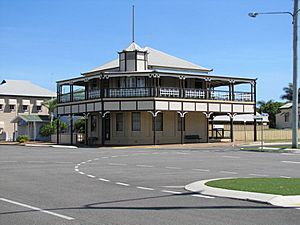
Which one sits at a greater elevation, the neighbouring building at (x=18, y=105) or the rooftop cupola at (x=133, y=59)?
the rooftop cupola at (x=133, y=59)

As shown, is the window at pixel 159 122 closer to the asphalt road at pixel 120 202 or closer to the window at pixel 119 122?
the window at pixel 119 122

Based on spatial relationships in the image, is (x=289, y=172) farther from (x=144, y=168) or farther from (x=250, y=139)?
(x=250, y=139)

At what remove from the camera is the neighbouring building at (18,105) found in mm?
70875

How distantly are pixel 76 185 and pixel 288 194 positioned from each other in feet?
20.4

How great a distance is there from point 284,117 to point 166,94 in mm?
53234

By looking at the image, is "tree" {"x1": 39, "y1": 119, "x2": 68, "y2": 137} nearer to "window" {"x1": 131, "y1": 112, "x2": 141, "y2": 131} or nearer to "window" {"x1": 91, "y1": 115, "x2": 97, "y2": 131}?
"window" {"x1": 91, "y1": 115, "x2": 97, "y2": 131}

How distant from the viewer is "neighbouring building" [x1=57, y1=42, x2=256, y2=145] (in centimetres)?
4597

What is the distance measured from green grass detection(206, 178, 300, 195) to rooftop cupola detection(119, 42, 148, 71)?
113 feet

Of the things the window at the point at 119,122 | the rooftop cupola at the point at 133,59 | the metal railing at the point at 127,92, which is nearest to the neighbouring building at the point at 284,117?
the rooftop cupola at the point at 133,59

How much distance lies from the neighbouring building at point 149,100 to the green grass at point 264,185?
29.6 metres

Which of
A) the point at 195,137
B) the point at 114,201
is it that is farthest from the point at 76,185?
the point at 195,137

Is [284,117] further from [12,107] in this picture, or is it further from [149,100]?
[149,100]

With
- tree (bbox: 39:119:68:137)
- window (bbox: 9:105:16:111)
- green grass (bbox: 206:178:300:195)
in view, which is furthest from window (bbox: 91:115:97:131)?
green grass (bbox: 206:178:300:195)

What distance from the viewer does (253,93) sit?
5131 centimetres
